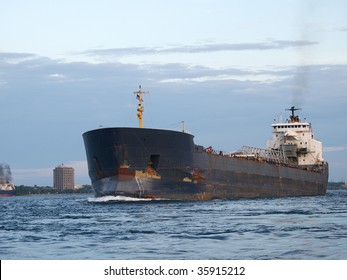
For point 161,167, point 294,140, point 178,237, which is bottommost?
point 178,237

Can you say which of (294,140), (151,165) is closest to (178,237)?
(151,165)

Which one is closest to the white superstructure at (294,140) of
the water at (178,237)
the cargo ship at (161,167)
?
the cargo ship at (161,167)

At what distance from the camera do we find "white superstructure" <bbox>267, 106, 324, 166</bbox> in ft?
247

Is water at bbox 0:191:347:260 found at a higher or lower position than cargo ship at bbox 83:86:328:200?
lower

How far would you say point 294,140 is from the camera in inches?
2972

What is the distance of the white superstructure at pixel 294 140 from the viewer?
75.2 metres

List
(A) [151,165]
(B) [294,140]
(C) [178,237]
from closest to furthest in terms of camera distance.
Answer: (C) [178,237] < (A) [151,165] < (B) [294,140]

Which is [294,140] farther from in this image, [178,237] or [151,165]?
[178,237]

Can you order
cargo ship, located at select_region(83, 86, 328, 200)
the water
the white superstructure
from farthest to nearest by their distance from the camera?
the white superstructure → cargo ship, located at select_region(83, 86, 328, 200) → the water

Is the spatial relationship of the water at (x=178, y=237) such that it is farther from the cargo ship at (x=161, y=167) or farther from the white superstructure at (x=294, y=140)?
the white superstructure at (x=294, y=140)

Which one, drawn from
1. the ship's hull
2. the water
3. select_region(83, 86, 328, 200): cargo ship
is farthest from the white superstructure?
the water

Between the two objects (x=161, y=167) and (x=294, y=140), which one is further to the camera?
(x=294, y=140)

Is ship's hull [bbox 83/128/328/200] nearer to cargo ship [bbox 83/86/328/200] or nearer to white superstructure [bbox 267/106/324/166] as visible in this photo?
cargo ship [bbox 83/86/328/200]

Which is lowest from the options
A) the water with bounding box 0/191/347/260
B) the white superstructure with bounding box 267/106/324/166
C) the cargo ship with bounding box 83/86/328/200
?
the water with bounding box 0/191/347/260
